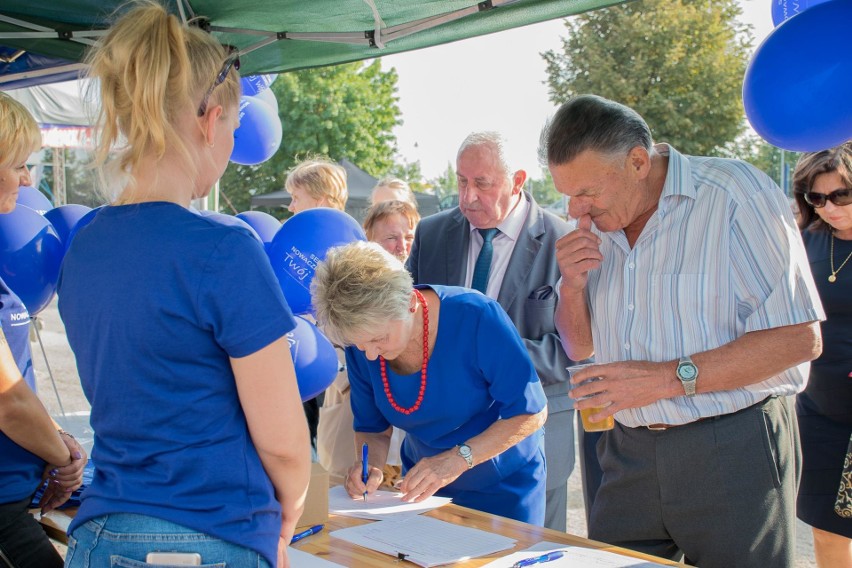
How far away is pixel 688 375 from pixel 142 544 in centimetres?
125

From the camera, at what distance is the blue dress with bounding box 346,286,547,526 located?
7.39ft

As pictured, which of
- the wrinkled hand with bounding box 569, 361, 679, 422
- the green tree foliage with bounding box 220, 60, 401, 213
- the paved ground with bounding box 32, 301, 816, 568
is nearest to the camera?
the wrinkled hand with bounding box 569, 361, 679, 422

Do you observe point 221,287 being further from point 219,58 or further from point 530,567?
point 530,567

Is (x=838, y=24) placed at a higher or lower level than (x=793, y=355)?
higher

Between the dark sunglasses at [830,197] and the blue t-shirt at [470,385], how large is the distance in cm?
139

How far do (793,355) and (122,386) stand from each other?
57.2 inches

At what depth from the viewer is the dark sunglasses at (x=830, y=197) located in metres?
2.85

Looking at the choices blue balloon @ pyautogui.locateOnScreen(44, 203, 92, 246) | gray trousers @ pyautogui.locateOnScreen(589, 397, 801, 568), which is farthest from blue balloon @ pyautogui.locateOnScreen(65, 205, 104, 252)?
gray trousers @ pyautogui.locateOnScreen(589, 397, 801, 568)

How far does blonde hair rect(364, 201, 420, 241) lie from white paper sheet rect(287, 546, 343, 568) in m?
2.33

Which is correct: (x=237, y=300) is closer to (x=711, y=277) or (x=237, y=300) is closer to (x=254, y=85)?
(x=711, y=277)

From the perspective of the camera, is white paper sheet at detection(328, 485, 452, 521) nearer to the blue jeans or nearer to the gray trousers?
the gray trousers

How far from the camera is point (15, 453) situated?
1973 mm

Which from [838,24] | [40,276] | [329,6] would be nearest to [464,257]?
[329,6]

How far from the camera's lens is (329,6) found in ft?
9.75
